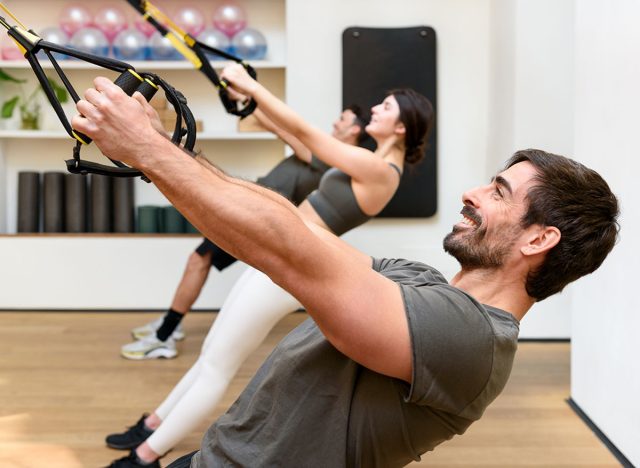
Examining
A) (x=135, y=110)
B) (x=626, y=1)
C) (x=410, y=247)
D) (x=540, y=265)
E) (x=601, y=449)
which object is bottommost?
(x=601, y=449)

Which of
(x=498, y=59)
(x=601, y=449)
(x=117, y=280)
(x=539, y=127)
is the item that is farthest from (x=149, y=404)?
(x=498, y=59)

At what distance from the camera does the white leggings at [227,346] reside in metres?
2.20

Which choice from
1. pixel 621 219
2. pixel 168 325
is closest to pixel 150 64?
pixel 168 325

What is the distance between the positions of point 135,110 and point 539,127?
3.53 meters

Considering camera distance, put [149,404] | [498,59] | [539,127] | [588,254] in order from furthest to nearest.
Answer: [498,59] → [539,127] → [149,404] → [588,254]

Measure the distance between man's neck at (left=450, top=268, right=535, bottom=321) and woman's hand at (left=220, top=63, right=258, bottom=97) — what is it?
1377mm

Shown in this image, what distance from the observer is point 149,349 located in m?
3.86

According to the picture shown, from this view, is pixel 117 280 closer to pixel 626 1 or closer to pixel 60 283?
pixel 60 283

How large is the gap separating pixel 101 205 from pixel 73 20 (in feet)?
3.68

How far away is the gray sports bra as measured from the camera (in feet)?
8.98

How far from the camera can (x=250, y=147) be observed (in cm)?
524

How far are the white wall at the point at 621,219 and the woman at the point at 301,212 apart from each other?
0.59 m

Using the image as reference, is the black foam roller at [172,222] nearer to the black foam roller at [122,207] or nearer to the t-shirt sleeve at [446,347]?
the black foam roller at [122,207]

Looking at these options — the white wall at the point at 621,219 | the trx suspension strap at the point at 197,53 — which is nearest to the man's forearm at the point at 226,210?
the trx suspension strap at the point at 197,53
